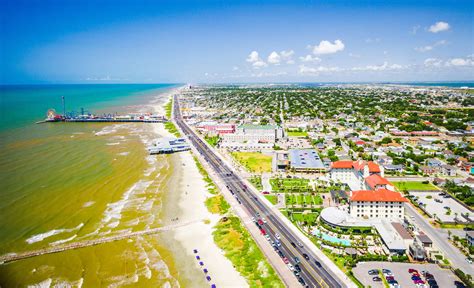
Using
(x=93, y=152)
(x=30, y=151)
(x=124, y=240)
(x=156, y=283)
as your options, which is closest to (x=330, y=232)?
(x=156, y=283)

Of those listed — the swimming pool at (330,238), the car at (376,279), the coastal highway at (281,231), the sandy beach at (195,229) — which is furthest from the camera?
the swimming pool at (330,238)

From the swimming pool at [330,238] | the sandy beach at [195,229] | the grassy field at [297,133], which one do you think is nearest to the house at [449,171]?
the swimming pool at [330,238]

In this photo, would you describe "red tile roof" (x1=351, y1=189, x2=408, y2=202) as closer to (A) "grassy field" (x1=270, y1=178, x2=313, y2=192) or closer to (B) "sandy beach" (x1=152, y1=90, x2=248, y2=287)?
(A) "grassy field" (x1=270, y1=178, x2=313, y2=192)

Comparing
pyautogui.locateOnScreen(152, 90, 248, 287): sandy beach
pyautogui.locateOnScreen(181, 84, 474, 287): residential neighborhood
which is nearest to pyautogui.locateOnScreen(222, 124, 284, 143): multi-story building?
pyautogui.locateOnScreen(181, 84, 474, 287): residential neighborhood

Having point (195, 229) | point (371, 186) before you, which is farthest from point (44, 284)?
point (371, 186)

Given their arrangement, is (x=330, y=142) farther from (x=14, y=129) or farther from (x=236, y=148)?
(x=14, y=129)

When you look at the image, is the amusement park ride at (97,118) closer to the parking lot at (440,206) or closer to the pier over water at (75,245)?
the pier over water at (75,245)
